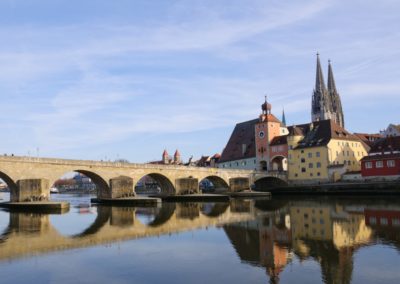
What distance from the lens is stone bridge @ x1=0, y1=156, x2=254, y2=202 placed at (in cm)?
4275

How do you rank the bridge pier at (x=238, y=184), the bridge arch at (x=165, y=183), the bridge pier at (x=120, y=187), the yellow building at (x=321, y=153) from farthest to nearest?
1. the yellow building at (x=321, y=153)
2. the bridge pier at (x=238, y=184)
3. the bridge arch at (x=165, y=183)
4. the bridge pier at (x=120, y=187)

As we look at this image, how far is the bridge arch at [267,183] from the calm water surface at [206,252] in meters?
46.3

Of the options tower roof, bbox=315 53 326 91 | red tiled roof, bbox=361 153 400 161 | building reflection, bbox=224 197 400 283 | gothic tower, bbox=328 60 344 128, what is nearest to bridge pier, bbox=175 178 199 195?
red tiled roof, bbox=361 153 400 161

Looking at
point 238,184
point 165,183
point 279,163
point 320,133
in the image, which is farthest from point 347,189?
point 165,183

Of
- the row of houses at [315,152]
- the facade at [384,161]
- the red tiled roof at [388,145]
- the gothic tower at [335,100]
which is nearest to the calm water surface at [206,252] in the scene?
the facade at [384,161]

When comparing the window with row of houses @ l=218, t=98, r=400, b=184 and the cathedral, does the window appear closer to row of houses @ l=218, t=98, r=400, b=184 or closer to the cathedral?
row of houses @ l=218, t=98, r=400, b=184

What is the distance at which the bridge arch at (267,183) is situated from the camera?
247 feet

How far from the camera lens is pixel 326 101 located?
127 meters

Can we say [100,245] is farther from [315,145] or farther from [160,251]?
[315,145]

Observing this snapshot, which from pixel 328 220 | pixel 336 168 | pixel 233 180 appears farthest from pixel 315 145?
pixel 328 220

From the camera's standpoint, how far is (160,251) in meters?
18.5

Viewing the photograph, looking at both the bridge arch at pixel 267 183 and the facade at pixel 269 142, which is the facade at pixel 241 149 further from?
the bridge arch at pixel 267 183

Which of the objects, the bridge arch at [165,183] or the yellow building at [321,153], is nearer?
the bridge arch at [165,183]

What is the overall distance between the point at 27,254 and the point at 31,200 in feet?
86.0
